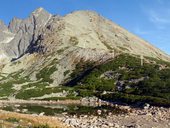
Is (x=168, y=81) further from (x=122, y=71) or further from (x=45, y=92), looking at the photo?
(x=45, y=92)

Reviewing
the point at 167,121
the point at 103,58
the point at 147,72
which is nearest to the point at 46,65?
the point at 103,58

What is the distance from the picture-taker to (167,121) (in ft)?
198

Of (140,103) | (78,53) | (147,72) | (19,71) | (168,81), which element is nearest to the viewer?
(140,103)

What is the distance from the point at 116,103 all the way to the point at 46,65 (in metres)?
85.9

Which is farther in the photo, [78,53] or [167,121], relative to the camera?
[78,53]

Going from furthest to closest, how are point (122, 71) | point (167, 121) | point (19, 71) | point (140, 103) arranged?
point (19, 71)
point (122, 71)
point (140, 103)
point (167, 121)

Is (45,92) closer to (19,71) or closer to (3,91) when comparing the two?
(3,91)

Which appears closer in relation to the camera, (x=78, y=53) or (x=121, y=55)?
(x=121, y=55)

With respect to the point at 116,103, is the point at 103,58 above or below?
above

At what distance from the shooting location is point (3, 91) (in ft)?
453

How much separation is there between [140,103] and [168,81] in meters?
18.3

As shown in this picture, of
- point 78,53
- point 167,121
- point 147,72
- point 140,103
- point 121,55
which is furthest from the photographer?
point 78,53

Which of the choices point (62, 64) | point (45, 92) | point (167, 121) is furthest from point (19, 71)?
point (167, 121)

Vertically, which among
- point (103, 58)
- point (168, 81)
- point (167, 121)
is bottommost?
point (167, 121)
